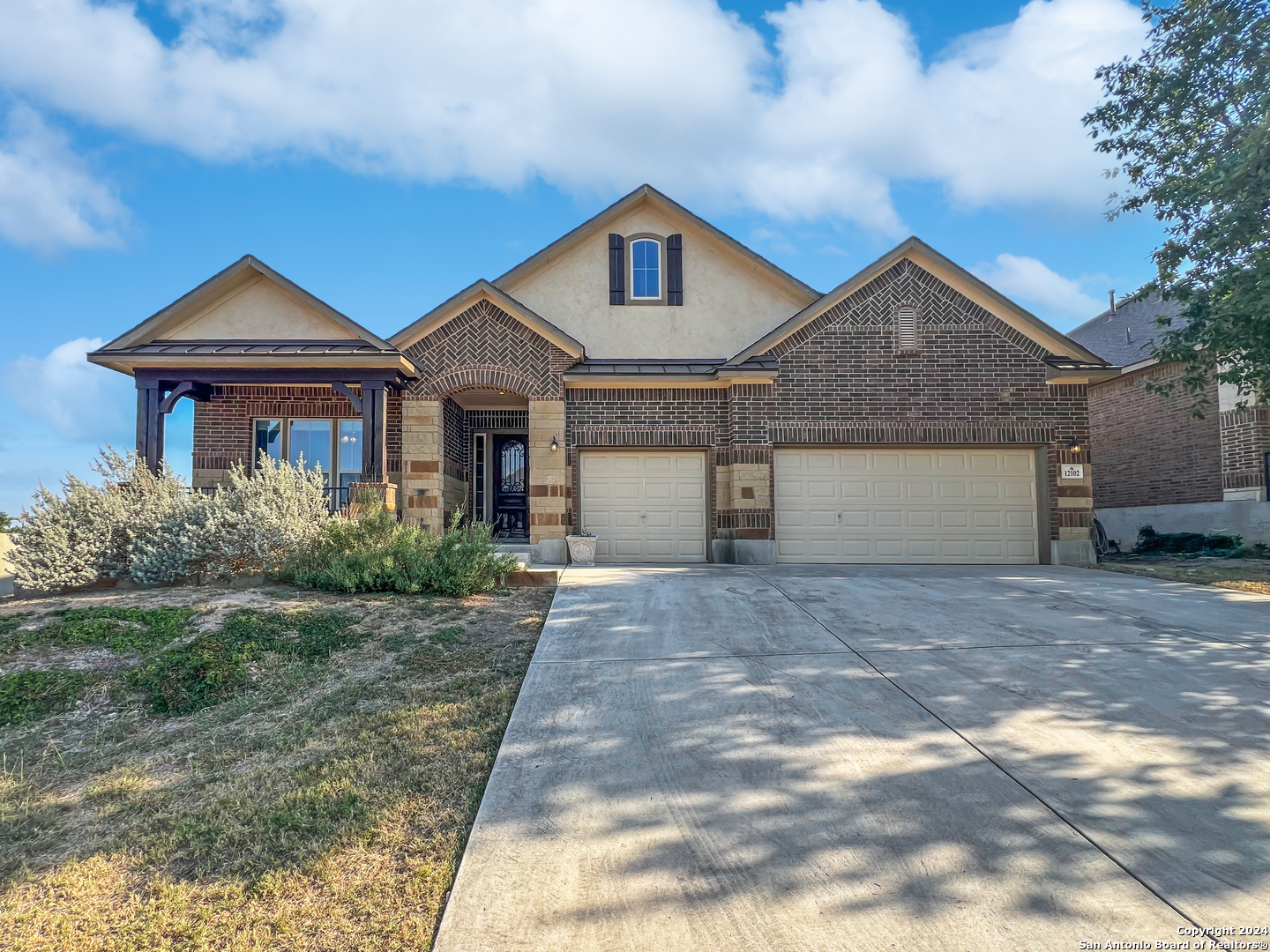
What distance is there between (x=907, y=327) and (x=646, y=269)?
17.5 feet

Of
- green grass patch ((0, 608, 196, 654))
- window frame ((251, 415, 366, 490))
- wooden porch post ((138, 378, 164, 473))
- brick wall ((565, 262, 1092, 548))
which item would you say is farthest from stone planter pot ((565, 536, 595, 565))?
wooden porch post ((138, 378, 164, 473))

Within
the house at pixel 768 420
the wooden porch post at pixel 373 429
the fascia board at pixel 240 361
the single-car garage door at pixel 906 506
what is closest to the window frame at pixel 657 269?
the house at pixel 768 420

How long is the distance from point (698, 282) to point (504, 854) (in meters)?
13.4

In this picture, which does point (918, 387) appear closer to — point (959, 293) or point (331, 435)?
point (959, 293)

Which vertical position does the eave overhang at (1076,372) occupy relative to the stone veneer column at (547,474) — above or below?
Result: above

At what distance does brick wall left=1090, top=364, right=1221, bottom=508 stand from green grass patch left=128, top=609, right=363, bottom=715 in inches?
690

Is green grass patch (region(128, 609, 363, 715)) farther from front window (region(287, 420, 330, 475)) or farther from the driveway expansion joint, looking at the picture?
front window (region(287, 420, 330, 475))

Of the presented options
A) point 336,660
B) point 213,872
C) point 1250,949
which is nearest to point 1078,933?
point 1250,949

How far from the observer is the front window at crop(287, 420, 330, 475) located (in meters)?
14.5

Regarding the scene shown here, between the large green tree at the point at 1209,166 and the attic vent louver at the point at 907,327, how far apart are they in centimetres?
440

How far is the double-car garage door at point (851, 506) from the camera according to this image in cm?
1351

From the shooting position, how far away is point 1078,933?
2.71 m

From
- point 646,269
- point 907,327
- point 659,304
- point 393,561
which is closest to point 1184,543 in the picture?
point 907,327

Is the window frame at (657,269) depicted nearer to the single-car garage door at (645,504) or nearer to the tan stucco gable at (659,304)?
the tan stucco gable at (659,304)
